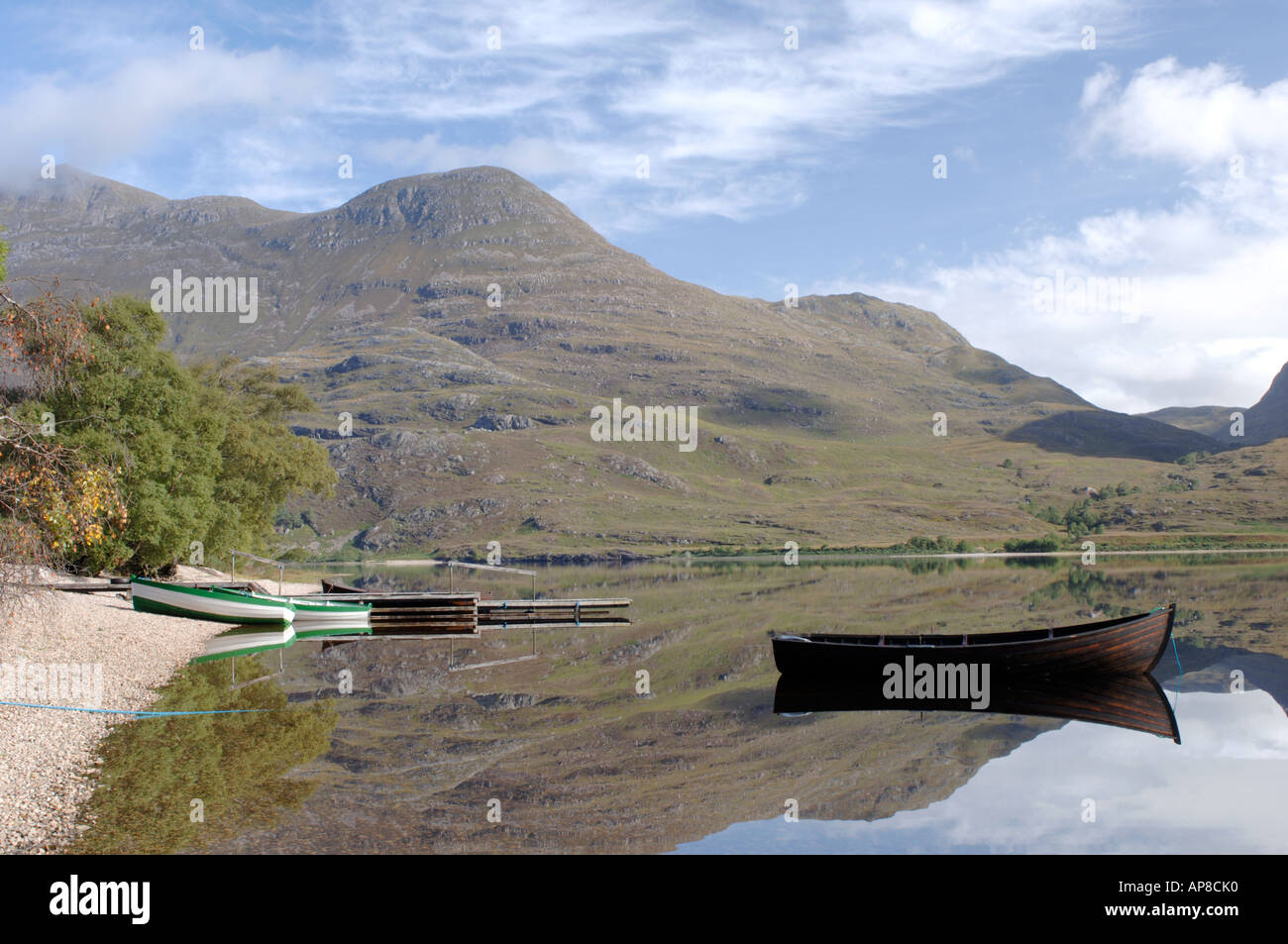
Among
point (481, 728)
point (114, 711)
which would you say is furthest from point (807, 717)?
Result: point (114, 711)

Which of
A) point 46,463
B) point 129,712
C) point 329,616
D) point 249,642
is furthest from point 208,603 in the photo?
point 46,463

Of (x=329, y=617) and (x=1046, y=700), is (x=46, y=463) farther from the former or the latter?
(x=329, y=617)

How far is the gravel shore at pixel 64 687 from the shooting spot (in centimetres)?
1748

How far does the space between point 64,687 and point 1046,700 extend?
3120cm

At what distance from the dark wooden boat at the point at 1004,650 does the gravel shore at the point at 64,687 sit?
2085cm

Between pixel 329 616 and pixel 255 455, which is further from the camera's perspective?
pixel 255 455

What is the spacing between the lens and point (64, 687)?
99.6ft

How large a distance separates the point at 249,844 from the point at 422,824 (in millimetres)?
3001

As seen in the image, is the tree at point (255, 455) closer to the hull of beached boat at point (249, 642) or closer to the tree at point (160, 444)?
the tree at point (160, 444)

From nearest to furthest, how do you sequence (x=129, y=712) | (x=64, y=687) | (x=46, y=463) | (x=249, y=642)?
1. (x=46, y=463)
2. (x=129, y=712)
3. (x=64, y=687)
4. (x=249, y=642)

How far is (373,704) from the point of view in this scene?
100 feet

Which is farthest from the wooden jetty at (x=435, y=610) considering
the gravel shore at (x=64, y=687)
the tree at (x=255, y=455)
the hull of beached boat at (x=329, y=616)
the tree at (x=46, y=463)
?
the tree at (x=255, y=455)
